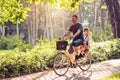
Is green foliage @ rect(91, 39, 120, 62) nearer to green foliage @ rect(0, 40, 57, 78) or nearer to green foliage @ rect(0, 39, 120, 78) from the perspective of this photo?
green foliage @ rect(0, 39, 120, 78)

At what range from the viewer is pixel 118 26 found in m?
21.0

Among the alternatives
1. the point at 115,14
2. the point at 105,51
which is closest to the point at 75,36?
the point at 105,51

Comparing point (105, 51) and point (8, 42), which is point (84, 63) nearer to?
point (105, 51)

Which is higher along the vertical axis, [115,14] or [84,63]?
[115,14]

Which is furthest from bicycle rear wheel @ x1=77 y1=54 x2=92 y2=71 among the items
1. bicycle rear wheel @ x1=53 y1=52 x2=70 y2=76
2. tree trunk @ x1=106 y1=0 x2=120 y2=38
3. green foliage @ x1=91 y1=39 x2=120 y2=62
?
tree trunk @ x1=106 y1=0 x2=120 y2=38

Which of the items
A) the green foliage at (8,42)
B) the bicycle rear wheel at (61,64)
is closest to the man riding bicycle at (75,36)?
the bicycle rear wheel at (61,64)

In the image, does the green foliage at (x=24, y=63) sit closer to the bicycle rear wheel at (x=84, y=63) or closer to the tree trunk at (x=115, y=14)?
the bicycle rear wheel at (x=84, y=63)

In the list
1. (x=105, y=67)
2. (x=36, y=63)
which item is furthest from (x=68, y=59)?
(x=105, y=67)

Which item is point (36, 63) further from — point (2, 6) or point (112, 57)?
point (112, 57)

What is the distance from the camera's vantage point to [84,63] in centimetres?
1244

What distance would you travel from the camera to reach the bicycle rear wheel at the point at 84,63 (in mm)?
12081

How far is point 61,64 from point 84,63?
Answer: 5.14ft

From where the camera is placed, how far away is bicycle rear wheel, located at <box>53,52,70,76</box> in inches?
436

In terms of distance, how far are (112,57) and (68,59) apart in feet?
18.0
